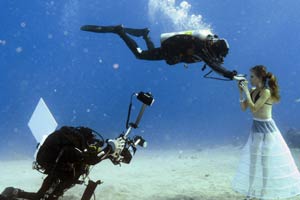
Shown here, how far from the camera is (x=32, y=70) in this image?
72812 millimetres

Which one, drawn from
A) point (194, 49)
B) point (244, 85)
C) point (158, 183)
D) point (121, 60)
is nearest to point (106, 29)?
point (194, 49)

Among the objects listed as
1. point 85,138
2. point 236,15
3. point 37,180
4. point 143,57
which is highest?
point 236,15

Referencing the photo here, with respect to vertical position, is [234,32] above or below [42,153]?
above

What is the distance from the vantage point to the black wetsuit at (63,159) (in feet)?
11.8

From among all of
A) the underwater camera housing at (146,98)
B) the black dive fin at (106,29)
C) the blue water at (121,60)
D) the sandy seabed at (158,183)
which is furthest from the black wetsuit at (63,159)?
the blue water at (121,60)

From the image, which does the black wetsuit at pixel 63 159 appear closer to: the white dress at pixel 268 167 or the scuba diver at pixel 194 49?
the scuba diver at pixel 194 49

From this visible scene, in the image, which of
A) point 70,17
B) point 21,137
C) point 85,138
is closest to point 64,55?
point 70,17

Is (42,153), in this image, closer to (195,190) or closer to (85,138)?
(85,138)

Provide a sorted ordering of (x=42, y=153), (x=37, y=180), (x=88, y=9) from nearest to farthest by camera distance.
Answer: (x=42, y=153)
(x=37, y=180)
(x=88, y=9)

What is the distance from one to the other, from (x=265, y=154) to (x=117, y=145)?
10.4ft

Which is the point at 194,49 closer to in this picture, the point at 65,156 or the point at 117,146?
the point at 117,146

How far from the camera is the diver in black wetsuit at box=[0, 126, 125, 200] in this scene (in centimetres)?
360

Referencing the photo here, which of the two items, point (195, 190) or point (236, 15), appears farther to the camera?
point (236, 15)

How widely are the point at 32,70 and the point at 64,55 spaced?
19441 millimetres
